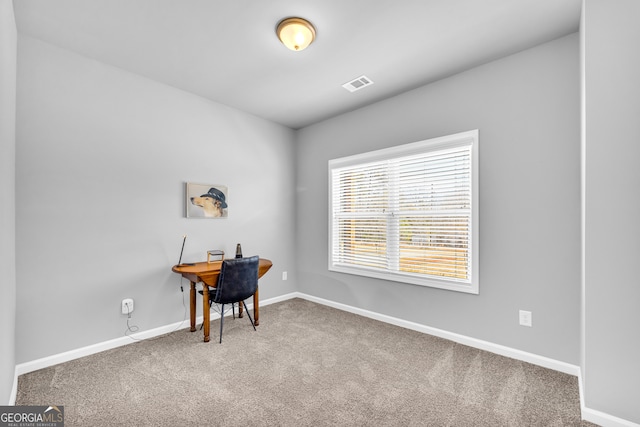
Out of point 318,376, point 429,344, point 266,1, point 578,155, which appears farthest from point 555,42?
point 318,376

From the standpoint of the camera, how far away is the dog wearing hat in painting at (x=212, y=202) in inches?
130

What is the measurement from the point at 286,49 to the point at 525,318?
9.94 feet

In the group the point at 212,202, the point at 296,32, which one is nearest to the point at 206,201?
the point at 212,202

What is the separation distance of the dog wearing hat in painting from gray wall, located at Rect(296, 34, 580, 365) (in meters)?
2.15

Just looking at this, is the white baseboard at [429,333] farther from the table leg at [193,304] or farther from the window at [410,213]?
the window at [410,213]

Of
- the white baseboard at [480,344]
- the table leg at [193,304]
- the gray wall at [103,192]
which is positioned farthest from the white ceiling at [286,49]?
the white baseboard at [480,344]

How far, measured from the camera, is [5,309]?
5.53 feet

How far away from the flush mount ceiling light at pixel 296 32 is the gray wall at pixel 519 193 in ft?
3.71

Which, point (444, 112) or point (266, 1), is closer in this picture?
point (266, 1)

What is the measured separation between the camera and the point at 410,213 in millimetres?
3146

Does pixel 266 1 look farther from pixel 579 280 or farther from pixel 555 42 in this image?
pixel 579 280

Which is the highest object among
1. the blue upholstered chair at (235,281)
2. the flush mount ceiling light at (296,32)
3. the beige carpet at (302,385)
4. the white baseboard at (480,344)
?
the flush mount ceiling light at (296,32)

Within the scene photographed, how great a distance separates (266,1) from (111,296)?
110 inches

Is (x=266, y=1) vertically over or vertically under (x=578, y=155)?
over
